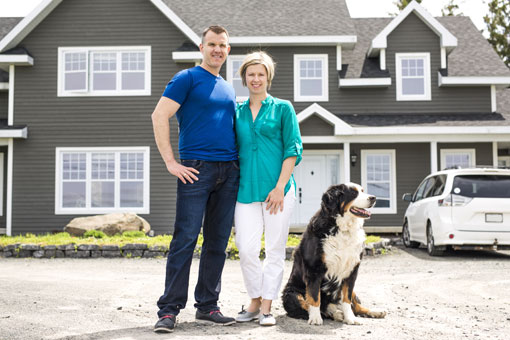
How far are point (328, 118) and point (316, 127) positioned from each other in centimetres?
48

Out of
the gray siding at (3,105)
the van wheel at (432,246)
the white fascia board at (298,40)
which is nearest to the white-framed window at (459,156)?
the white fascia board at (298,40)

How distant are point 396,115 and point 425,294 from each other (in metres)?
11.0

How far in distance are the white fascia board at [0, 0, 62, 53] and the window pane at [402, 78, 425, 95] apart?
11219mm

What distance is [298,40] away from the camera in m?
16.8

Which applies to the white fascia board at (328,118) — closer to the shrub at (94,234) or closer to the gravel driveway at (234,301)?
the gravel driveway at (234,301)

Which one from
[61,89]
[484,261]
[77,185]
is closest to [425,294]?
[484,261]

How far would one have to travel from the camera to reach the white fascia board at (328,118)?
1522 cm

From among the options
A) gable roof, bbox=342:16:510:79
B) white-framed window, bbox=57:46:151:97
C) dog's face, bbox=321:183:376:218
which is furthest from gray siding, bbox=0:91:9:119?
dog's face, bbox=321:183:376:218

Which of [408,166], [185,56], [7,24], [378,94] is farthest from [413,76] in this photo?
[7,24]

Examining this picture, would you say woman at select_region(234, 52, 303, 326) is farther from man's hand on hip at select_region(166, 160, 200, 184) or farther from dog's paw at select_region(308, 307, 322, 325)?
man's hand on hip at select_region(166, 160, 200, 184)

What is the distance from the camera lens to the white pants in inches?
185

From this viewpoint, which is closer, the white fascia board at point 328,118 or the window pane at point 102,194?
the white fascia board at point 328,118

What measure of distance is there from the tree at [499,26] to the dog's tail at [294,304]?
114 ft

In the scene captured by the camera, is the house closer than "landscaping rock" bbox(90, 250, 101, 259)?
No
